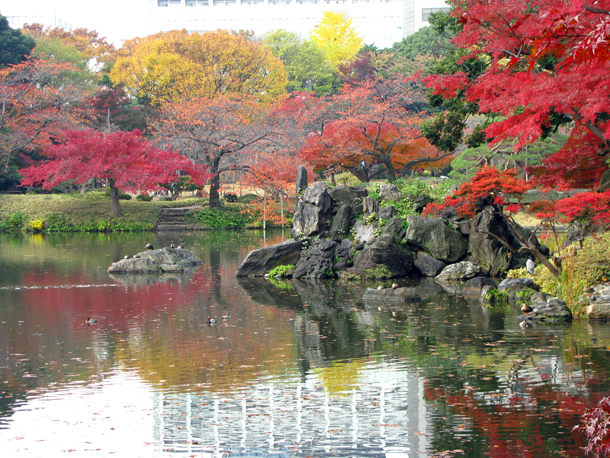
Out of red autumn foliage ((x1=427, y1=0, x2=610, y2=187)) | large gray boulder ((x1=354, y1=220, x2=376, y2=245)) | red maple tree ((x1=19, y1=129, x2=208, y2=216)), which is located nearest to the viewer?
red autumn foliage ((x1=427, y1=0, x2=610, y2=187))

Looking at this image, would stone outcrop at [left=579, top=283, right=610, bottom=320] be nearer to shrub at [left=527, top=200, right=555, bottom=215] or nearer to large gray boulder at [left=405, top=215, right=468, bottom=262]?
shrub at [left=527, top=200, right=555, bottom=215]

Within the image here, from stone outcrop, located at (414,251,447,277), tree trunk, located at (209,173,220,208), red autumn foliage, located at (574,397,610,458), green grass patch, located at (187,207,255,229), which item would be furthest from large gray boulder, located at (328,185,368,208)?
tree trunk, located at (209,173,220,208)

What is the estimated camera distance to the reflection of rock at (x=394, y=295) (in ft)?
40.3

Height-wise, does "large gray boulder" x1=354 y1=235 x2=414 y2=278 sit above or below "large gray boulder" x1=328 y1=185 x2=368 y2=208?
below

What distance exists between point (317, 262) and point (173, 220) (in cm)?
1787

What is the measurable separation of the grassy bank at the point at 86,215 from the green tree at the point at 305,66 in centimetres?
1554

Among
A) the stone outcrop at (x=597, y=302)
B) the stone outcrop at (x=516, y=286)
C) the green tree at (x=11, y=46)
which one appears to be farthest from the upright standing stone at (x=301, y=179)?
the green tree at (x=11, y=46)

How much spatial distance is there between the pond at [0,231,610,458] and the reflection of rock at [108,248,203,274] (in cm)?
370

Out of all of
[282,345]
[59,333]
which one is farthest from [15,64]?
[282,345]

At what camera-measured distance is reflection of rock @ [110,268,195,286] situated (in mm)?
15534

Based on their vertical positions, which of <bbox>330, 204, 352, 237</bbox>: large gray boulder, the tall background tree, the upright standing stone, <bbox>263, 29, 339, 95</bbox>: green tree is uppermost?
<bbox>263, 29, 339, 95</bbox>: green tree

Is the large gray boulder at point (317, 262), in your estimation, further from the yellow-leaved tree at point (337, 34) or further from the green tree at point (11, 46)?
the yellow-leaved tree at point (337, 34)

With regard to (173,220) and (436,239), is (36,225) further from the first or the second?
(436,239)

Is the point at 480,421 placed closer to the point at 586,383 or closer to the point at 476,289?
the point at 586,383
